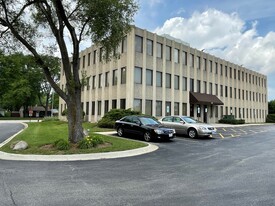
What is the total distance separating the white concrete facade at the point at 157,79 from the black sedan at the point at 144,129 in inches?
365

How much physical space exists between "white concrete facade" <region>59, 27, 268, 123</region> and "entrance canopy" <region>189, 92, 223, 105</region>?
53cm

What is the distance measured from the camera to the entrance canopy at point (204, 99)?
3382cm

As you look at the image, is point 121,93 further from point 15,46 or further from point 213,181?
point 213,181

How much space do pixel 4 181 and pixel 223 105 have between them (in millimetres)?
38379

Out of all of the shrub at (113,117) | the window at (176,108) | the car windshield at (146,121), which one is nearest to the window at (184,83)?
the window at (176,108)

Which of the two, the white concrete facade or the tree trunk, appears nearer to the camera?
the tree trunk

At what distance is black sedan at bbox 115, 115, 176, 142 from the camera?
52.1 ft

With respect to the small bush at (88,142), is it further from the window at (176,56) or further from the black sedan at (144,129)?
the window at (176,56)

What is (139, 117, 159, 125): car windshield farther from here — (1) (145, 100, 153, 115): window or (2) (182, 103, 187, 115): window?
(2) (182, 103, 187, 115): window

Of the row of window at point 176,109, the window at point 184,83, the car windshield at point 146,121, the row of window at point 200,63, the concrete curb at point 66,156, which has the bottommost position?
the concrete curb at point 66,156

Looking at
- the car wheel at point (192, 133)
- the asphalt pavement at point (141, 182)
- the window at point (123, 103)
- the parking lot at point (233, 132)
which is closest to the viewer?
the asphalt pavement at point (141, 182)

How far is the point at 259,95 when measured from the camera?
173ft

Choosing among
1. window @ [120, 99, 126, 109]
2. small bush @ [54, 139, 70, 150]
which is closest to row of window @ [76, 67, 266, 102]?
window @ [120, 99, 126, 109]

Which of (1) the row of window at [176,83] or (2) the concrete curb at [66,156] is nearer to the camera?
(2) the concrete curb at [66,156]
